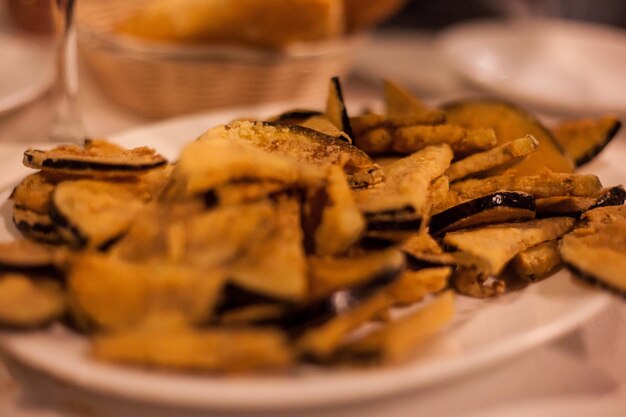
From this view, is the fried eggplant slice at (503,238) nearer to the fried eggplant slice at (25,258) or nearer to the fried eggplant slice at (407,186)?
the fried eggplant slice at (407,186)

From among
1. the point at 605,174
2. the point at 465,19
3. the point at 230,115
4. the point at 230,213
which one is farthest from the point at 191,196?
the point at 465,19

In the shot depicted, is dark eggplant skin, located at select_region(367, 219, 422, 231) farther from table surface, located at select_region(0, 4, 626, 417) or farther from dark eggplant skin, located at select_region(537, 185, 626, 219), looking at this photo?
dark eggplant skin, located at select_region(537, 185, 626, 219)

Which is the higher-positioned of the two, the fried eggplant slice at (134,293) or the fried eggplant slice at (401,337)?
the fried eggplant slice at (134,293)

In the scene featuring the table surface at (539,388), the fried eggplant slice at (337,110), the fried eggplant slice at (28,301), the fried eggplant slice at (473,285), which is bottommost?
the table surface at (539,388)

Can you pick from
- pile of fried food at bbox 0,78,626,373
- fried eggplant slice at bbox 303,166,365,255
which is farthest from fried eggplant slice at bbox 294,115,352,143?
fried eggplant slice at bbox 303,166,365,255

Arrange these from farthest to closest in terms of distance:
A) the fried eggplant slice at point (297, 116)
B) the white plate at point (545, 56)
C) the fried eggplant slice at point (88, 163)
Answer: the white plate at point (545, 56)
the fried eggplant slice at point (297, 116)
the fried eggplant slice at point (88, 163)

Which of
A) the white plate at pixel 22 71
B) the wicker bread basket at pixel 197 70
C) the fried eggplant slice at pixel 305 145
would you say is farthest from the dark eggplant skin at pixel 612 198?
the white plate at pixel 22 71

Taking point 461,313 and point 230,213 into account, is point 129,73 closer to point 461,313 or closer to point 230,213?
point 230,213
